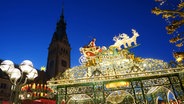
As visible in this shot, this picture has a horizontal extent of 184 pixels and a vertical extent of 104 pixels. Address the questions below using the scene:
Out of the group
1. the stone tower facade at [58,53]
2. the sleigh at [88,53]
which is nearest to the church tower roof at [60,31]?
the stone tower facade at [58,53]

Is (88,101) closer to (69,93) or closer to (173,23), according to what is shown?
(69,93)

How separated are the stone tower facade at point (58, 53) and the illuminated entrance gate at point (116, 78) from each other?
47.0 metres

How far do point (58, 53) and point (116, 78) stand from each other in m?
54.5

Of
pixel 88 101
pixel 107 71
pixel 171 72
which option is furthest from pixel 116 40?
pixel 88 101

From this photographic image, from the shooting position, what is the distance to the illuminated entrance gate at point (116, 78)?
11000 millimetres

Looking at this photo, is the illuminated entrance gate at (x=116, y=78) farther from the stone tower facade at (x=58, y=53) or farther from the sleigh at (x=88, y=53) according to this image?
the stone tower facade at (x=58, y=53)

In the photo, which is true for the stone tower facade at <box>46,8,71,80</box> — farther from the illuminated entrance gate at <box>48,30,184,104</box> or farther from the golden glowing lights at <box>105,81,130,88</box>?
the golden glowing lights at <box>105,81,130,88</box>

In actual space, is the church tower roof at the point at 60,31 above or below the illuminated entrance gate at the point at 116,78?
above

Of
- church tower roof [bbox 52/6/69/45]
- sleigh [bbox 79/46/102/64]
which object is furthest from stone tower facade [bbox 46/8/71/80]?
sleigh [bbox 79/46/102/64]

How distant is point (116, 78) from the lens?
11328 mm

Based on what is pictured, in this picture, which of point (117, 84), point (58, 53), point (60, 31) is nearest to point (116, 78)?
point (117, 84)

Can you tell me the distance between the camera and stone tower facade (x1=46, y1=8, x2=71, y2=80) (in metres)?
60.8

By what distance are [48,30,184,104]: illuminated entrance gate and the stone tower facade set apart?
4702cm

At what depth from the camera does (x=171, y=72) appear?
10.9m
